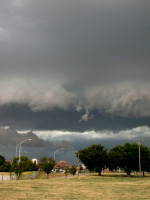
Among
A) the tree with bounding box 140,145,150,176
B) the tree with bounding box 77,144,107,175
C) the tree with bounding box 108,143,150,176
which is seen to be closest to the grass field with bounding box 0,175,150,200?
the tree with bounding box 108,143,150,176

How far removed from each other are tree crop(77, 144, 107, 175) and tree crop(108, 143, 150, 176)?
7.49 feet

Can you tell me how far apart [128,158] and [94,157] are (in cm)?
1069

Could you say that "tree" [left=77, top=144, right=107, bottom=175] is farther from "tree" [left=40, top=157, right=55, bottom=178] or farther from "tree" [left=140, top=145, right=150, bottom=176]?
"tree" [left=40, top=157, right=55, bottom=178]

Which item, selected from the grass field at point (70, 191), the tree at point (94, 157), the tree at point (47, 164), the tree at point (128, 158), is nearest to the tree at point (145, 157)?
the tree at point (128, 158)

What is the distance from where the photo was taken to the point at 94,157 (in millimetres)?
85188

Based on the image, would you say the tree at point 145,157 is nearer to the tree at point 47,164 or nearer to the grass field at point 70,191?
the tree at point 47,164

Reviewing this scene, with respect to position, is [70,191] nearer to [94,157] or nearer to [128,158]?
[94,157]

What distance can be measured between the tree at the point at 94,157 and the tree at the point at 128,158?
2.28m

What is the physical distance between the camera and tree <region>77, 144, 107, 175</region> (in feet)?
280

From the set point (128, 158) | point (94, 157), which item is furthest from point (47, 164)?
point (128, 158)

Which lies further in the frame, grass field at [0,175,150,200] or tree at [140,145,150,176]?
tree at [140,145,150,176]

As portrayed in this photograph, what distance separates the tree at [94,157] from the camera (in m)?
85.3

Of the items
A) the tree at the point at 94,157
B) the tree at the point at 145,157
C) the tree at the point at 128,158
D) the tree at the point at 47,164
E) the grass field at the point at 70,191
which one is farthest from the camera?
the tree at the point at 94,157

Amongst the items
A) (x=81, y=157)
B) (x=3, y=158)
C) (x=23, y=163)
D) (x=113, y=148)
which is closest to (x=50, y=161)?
(x=23, y=163)
